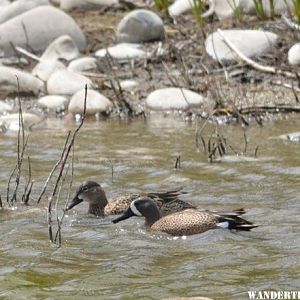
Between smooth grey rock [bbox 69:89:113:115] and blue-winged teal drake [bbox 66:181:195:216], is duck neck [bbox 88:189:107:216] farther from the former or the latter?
smooth grey rock [bbox 69:89:113:115]

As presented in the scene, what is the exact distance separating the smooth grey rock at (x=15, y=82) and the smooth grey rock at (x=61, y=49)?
1006 millimetres

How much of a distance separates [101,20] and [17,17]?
1622 millimetres

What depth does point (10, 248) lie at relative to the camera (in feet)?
25.2

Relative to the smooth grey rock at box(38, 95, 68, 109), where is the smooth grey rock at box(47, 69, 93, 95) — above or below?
above

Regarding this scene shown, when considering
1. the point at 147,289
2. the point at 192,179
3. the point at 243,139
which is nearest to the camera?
the point at 147,289

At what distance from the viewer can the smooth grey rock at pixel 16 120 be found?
13891 mm

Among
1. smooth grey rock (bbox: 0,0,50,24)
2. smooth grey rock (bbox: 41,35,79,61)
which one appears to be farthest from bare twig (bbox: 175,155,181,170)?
smooth grey rock (bbox: 0,0,50,24)

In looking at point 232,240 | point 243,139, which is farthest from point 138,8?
point 232,240

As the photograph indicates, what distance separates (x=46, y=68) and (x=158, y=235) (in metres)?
8.33

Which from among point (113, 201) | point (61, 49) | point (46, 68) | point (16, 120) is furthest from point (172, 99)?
point (113, 201)

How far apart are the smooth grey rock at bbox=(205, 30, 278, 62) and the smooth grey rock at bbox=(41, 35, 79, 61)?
225 centimetres

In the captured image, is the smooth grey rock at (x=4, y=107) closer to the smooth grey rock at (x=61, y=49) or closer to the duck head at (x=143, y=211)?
the smooth grey rock at (x=61, y=49)

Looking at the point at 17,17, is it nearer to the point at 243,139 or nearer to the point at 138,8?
the point at 138,8

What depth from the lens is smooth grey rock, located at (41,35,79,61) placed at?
16.5m
